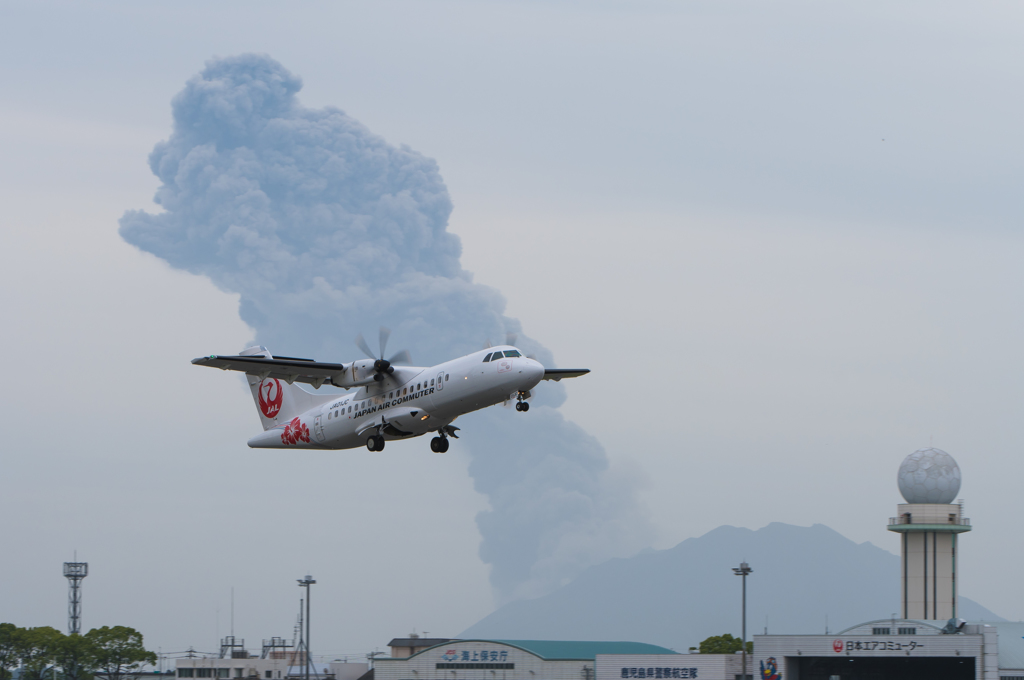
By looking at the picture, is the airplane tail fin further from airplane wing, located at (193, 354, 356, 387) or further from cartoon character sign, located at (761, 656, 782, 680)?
cartoon character sign, located at (761, 656, 782, 680)

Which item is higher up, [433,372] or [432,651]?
[433,372]

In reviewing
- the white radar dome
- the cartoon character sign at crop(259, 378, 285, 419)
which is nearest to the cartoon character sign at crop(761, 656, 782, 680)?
the cartoon character sign at crop(259, 378, 285, 419)

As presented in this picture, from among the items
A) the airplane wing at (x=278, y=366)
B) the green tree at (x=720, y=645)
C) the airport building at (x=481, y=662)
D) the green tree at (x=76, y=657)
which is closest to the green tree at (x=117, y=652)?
the green tree at (x=76, y=657)

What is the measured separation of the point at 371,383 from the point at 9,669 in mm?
88340

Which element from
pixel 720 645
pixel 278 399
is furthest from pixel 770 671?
pixel 720 645

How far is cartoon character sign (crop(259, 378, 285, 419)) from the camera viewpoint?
66.1 metres

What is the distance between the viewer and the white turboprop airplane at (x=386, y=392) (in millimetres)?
50312

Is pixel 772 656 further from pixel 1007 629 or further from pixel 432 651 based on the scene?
pixel 1007 629

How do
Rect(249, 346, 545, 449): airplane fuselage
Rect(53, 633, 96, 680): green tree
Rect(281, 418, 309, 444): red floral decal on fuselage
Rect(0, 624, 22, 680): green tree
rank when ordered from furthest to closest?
Rect(0, 624, 22, 680): green tree < Rect(53, 633, 96, 680): green tree < Rect(281, 418, 309, 444): red floral decal on fuselage < Rect(249, 346, 545, 449): airplane fuselage

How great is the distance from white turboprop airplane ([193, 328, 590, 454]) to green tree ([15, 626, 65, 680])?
228ft

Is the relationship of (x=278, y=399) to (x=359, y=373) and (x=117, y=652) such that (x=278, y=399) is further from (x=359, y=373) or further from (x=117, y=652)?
(x=117, y=652)

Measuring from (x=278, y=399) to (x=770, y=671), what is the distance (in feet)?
132

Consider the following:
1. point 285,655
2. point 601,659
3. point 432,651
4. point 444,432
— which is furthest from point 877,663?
point 285,655

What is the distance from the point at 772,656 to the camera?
278 feet
